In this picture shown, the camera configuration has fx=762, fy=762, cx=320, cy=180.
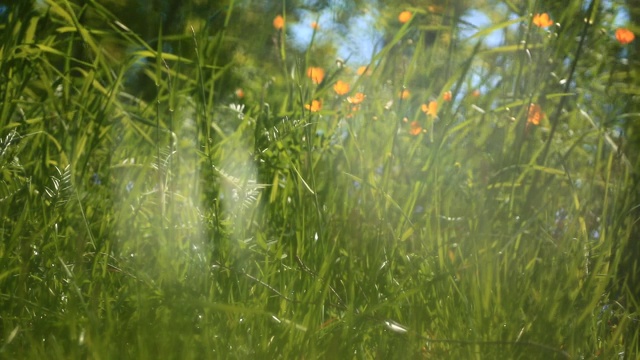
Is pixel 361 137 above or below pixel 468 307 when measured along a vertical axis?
above

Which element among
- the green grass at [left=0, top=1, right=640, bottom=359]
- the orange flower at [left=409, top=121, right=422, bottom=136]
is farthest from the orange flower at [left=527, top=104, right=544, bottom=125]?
the orange flower at [left=409, top=121, right=422, bottom=136]

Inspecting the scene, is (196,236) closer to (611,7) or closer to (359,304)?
(359,304)

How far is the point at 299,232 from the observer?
143 centimetres

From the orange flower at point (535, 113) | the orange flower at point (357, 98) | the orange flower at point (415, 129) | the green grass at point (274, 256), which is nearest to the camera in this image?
the green grass at point (274, 256)

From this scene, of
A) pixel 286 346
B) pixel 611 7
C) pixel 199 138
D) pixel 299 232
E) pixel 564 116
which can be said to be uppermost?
pixel 611 7

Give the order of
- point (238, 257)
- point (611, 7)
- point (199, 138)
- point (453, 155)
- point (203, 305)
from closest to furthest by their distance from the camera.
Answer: point (203, 305) < point (238, 257) < point (199, 138) < point (453, 155) < point (611, 7)

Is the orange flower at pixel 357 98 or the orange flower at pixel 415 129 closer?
the orange flower at pixel 357 98

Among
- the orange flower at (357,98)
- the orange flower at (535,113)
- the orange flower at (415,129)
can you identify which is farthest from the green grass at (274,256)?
the orange flower at (415,129)

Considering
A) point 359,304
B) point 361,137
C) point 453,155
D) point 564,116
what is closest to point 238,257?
point 359,304

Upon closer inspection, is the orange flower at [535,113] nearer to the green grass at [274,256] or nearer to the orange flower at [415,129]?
the green grass at [274,256]

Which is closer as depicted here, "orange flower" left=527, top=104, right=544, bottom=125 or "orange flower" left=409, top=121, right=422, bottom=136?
"orange flower" left=527, top=104, right=544, bottom=125

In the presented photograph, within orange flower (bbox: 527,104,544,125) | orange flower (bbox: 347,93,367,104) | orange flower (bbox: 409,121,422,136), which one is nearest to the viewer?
orange flower (bbox: 527,104,544,125)

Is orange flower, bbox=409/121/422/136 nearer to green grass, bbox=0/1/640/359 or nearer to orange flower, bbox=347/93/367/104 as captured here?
orange flower, bbox=347/93/367/104

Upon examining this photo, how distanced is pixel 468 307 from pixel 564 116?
1.62 meters
